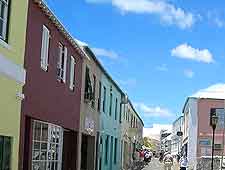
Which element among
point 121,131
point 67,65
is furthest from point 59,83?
point 121,131

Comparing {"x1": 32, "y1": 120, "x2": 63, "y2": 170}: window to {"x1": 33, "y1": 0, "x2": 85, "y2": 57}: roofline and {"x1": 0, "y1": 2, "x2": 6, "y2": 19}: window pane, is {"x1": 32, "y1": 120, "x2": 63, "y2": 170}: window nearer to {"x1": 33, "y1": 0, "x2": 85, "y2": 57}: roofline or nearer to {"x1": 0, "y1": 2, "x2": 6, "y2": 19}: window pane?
{"x1": 33, "y1": 0, "x2": 85, "y2": 57}: roofline

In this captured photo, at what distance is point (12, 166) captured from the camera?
14297 millimetres

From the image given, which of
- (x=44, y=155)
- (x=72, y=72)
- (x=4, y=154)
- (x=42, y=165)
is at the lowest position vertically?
(x=42, y=165)

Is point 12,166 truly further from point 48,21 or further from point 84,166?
point 84,166

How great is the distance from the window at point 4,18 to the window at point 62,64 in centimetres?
603

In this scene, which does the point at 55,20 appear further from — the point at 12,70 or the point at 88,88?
the point at 88,88

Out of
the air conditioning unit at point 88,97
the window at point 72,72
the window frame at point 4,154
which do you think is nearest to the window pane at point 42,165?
the window frame at point 4,154

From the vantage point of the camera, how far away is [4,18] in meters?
13.4

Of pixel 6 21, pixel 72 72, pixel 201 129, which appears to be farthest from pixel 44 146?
pixel 201 129

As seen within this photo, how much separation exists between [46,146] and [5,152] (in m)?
4.73

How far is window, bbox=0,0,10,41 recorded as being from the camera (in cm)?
1323

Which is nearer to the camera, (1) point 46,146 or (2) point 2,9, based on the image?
(2) point 2,9

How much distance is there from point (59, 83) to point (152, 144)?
4954 inches

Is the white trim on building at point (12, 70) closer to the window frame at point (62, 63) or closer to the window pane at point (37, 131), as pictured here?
the window pane at point (37, 131)
